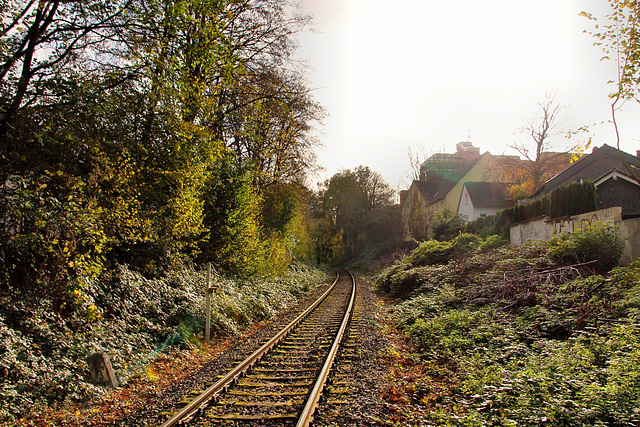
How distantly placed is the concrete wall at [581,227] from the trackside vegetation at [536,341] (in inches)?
17.0

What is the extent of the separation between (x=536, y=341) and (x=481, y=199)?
32.6 m

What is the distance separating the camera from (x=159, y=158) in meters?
9.00

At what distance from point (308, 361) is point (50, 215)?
4907mm

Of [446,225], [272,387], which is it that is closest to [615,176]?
[446,225]

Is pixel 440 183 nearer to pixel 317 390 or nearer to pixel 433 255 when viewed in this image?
pixel 433 255

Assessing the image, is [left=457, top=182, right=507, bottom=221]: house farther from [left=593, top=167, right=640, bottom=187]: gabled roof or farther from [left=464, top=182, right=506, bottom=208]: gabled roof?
[left=593, top=167, right=640, bottom=187]: gabled roof

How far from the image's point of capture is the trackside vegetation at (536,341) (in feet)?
14.2

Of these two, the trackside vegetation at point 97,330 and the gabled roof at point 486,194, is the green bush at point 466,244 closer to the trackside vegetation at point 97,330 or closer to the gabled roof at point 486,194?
the trackside vegetation at point 97,330

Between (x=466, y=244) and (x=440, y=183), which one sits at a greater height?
(x=440, y=183)

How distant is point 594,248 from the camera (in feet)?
34.2

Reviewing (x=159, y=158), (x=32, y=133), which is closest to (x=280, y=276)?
(x=159, y=158)

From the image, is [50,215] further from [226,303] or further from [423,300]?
[423,300]

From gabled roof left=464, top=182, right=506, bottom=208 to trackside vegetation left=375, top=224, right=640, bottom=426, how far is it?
2523 centimetres

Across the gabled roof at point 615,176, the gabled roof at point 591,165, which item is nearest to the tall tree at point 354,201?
the gabled roof at point 591,165
